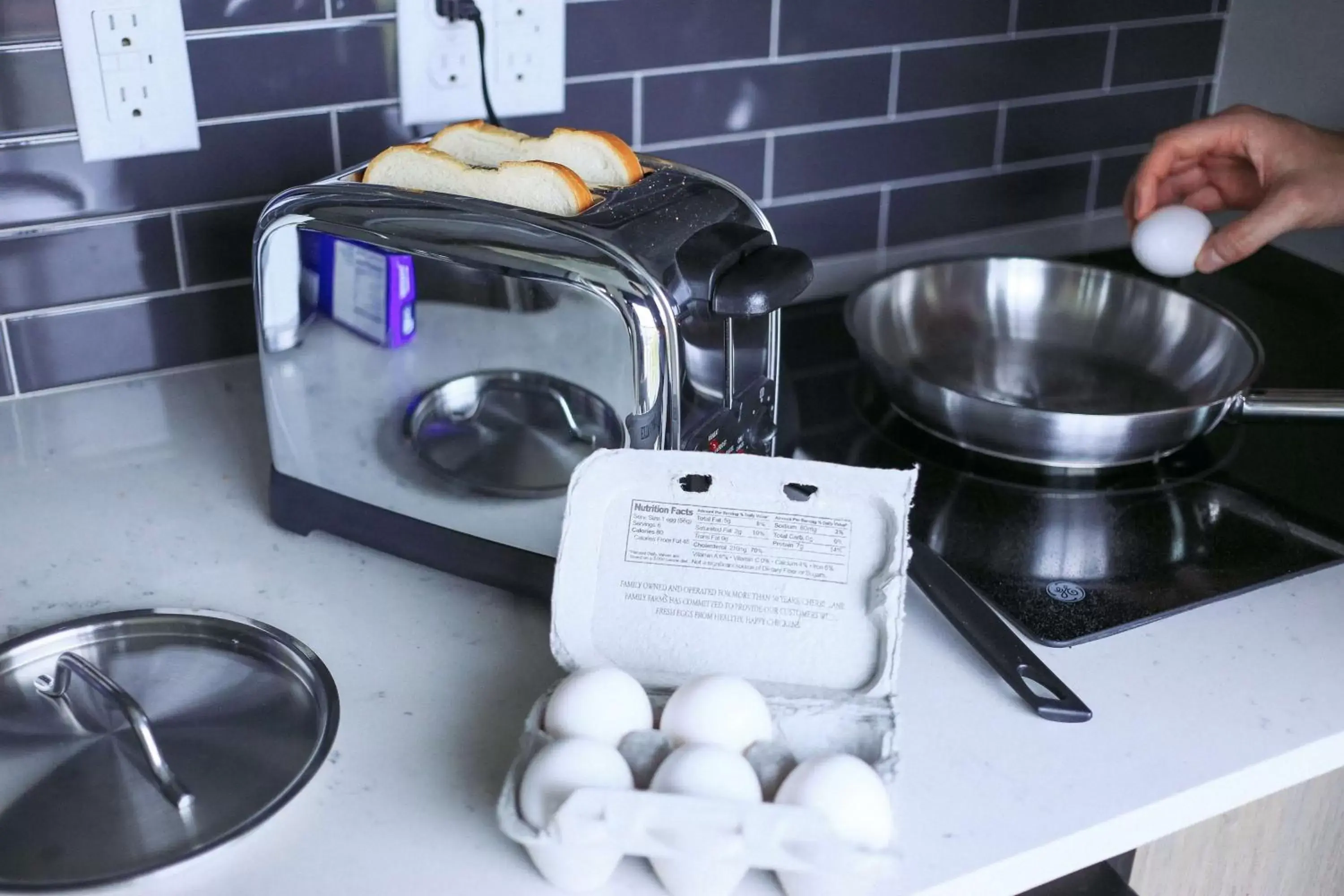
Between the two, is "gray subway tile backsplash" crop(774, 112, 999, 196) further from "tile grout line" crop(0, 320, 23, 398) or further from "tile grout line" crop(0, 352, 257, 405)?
"tile grout line" crop(0, 320, 23, 398)

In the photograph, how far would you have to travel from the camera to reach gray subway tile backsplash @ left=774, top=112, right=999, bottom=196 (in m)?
1.27

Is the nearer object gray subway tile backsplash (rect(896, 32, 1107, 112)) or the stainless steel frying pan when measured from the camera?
the stainless steel frying pan

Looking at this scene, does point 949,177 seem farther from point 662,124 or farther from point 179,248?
point 179,248

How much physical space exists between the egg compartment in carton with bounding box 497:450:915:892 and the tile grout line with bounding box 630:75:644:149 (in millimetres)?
551

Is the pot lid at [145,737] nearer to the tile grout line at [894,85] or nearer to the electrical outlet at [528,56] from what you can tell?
the electrical outlet at [528,56]

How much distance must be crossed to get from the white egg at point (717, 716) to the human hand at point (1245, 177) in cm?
66

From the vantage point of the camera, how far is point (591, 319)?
708 millimetres

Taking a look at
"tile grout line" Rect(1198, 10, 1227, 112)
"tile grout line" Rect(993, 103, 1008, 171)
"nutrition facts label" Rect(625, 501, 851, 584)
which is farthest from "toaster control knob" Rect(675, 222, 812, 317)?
"tile grout line" Rect(1198, 10, 1227, 112)

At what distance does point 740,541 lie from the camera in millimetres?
675

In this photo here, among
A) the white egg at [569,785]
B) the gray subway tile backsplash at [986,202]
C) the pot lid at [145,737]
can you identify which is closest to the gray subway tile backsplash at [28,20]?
the pot lid at [145,737]

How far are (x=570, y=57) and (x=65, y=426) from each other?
521mm

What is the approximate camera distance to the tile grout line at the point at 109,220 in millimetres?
982

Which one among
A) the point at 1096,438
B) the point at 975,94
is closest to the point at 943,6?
the point at 975,94

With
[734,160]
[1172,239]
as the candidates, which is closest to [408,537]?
[734,160]
